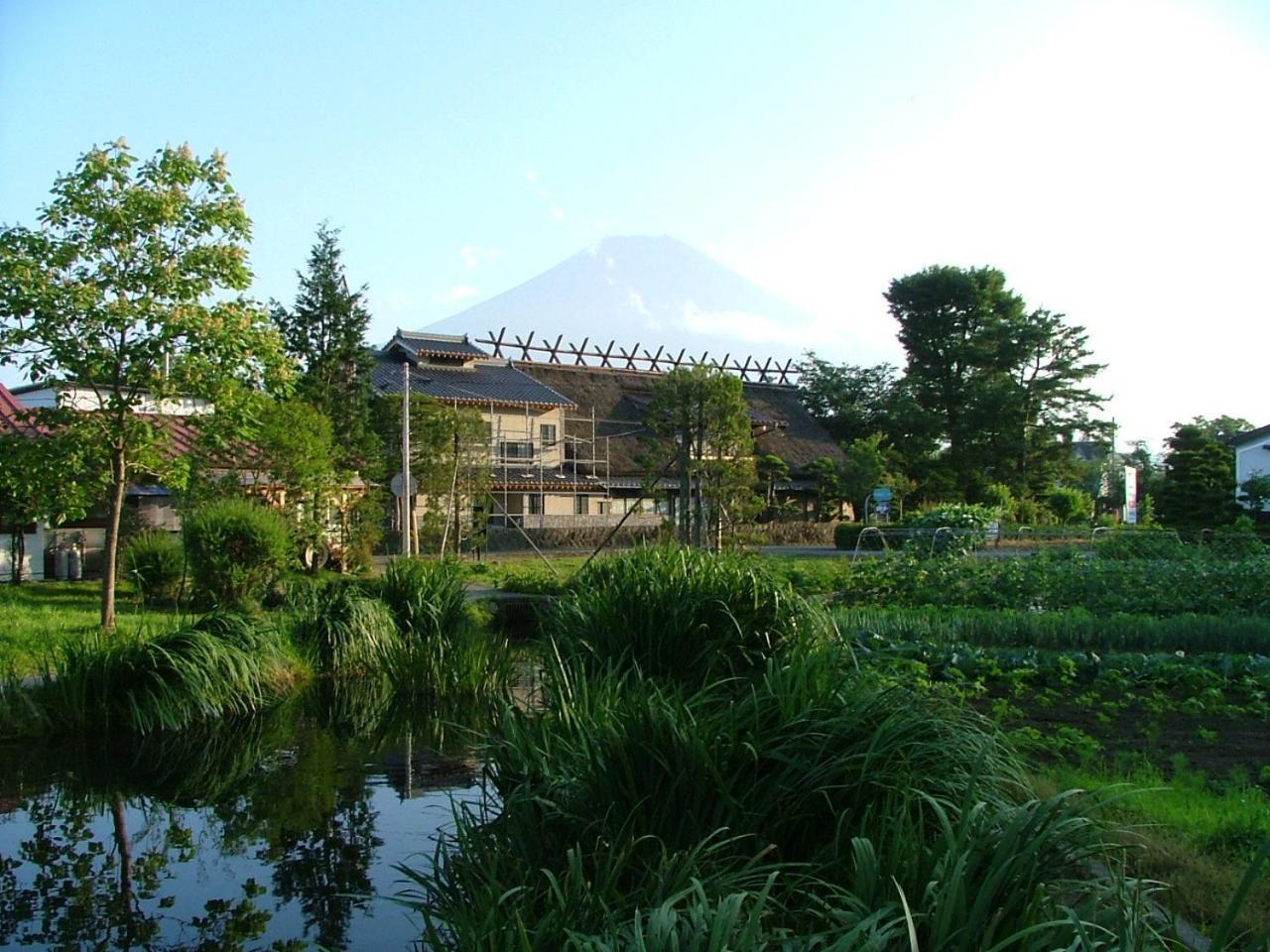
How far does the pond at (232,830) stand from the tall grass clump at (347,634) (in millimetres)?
1239

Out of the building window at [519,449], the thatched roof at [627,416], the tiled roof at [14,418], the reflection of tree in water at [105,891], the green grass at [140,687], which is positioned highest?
the thatched roof at [627,416]

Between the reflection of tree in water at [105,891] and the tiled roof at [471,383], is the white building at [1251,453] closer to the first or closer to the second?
the tiled roof at [471,383]

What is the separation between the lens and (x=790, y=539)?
36906mm

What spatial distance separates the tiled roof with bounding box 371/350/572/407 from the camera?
37781mm

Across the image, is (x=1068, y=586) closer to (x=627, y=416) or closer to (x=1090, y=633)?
(x=1090, y=633)

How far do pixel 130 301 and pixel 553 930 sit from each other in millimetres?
11023

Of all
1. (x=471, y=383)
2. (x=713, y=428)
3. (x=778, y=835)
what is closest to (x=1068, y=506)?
(x=471, y=383)

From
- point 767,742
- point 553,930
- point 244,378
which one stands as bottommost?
point 553,930

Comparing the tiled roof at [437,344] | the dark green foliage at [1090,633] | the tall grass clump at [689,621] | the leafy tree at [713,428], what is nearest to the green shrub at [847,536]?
the leafy tree at [713,428]

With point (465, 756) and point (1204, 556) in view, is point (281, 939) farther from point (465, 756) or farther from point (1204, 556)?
point (1204, 556)

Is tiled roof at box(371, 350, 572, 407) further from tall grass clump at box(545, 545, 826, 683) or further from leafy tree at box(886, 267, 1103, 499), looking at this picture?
tall grass clump at box(545, 545, 826, 683)

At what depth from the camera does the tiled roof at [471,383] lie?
124ft

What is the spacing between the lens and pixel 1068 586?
1397 centimetres

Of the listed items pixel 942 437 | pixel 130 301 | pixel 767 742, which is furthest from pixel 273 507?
pixel 942 437
